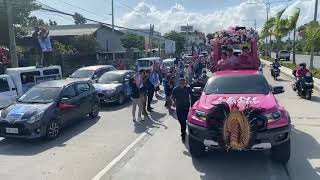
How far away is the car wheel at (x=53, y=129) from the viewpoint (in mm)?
10762

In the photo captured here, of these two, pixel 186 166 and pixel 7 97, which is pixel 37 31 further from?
pixel 186 166

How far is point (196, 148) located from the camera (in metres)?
8.27

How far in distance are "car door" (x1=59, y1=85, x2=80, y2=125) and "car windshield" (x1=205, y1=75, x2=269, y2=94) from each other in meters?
4.46

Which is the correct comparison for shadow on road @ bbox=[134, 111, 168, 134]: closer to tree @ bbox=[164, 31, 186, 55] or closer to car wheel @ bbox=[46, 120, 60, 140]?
car wheel @ bbox=[46, 120, 60, 140]

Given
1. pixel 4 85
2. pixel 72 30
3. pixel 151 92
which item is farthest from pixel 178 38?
pixel 4 85

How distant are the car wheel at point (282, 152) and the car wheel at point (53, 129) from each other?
581 centimetres

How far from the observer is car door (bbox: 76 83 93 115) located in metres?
13.0

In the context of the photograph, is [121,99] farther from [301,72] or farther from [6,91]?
[301,72]

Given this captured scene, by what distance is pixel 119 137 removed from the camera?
10977 millimetres

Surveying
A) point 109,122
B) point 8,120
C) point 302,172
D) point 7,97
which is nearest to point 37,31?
point 7,97

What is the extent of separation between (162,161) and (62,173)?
1.99m

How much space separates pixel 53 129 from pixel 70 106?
1196 mm

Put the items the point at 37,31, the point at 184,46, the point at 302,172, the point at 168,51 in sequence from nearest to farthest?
the point at 302,172, the point at 37,31, the point at 168,51, the point at 184,46

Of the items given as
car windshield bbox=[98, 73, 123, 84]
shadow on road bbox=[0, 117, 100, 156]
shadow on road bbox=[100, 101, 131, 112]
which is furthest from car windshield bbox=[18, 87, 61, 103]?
car windshield bbox=[98, 73, 123, 84]
